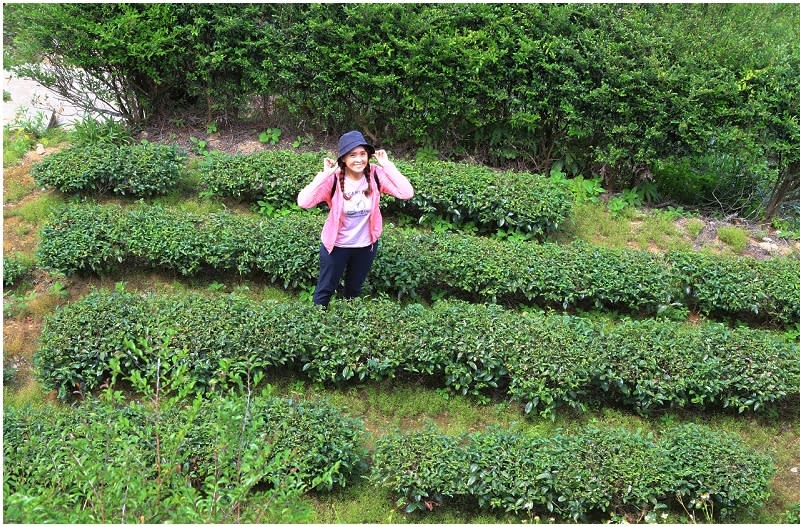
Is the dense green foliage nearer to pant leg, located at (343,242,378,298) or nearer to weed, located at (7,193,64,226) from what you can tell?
weed, located at (7,193,64,226)

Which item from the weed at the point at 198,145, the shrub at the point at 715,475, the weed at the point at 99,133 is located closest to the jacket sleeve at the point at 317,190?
the shrub at the point at 715,475

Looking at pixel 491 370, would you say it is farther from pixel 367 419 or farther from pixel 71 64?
pixel 71 64

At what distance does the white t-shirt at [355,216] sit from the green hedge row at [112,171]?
9.84ft

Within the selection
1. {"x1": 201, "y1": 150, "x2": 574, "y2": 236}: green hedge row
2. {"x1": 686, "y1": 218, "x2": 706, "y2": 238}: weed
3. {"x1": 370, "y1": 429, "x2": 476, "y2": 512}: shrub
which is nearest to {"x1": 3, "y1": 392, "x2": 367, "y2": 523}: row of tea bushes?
{"x1": 370, "y1": 429, "x2": 476, "y2": 512}: shrub

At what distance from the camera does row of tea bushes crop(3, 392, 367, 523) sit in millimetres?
3980

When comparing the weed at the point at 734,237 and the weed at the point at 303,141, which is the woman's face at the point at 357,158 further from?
the weed at the point at 734,237

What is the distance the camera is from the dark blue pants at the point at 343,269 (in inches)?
255

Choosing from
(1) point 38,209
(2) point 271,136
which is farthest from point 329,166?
(1) point 38,209

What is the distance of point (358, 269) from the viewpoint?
670 centimetres

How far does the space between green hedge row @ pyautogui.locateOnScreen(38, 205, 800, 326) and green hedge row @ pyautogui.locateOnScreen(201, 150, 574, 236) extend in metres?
0.57

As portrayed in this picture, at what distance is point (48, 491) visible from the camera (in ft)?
13.9

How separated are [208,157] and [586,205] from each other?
4.22 m

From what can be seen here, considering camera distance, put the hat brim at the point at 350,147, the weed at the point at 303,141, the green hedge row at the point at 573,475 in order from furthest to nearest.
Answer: the weed at the point at 303,141 → the hat brim at the point at 350,147 → the green hedge row at the point at 573,475

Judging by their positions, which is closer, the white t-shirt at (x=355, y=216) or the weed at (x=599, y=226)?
the white t-shirt at (x=355, y=216)
